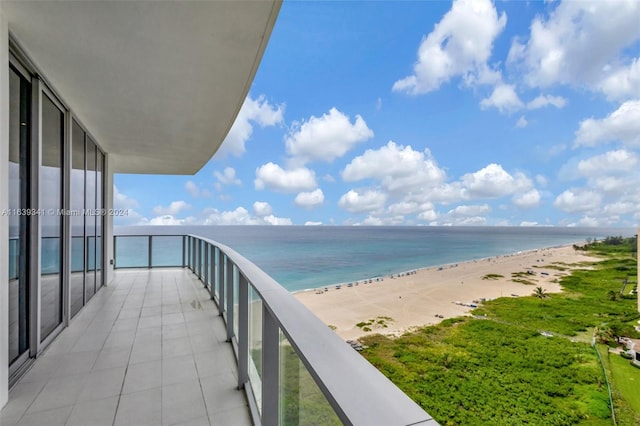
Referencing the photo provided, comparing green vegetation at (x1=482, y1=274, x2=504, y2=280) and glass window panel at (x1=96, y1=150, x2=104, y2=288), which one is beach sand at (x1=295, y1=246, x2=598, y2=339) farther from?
glass window panel at (x1=96, y1=150, x2=104, y2=288)

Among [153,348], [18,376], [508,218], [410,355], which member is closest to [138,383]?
[153,348]

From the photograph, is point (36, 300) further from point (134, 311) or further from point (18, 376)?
point (134, 311)

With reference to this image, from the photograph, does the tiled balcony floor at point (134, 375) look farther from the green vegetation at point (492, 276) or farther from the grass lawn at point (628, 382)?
the green vegetation at point (492, 276)

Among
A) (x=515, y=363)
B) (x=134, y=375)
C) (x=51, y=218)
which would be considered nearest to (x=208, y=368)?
(x=134, y=375)

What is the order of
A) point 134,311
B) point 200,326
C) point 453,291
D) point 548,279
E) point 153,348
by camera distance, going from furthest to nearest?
point 548,279
point 453,291
point 134,311
point 200,326
point 153,348

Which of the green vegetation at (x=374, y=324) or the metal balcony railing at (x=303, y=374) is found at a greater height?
the metal balcony railing at (x=303, y=374)

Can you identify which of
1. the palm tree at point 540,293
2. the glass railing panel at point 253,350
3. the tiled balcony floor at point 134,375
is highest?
the glass railing panel at point 253,350

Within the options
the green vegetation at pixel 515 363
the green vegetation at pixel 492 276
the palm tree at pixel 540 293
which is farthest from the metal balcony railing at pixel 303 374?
the green vegetation at pixel 492 276

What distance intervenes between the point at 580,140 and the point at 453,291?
44921 mm

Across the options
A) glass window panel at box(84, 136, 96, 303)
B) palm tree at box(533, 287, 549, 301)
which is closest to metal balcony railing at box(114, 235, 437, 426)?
glass window panel at box(84, 136, 96, 303)

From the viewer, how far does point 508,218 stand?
2212 inches

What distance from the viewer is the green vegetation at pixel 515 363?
16812 mm

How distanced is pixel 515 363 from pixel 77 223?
87.5ft

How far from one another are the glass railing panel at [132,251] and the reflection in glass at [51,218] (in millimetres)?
4569
